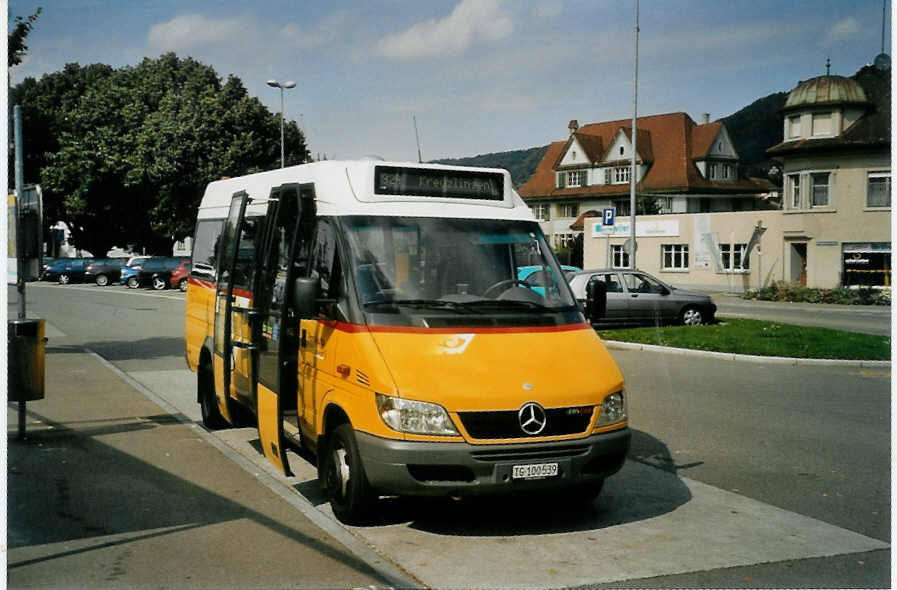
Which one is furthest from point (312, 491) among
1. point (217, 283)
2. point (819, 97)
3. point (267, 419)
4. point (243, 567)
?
point (819, 97)

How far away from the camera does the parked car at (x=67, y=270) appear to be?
2234 inches

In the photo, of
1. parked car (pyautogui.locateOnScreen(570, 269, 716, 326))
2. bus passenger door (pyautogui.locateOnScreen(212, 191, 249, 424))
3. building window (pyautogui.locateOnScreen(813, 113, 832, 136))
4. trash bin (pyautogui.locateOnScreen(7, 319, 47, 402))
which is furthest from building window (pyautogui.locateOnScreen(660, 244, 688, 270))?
trash bin (pyautogui.locateOnScreen(7, 319, 47, 402))

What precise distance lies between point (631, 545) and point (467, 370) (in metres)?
1.50

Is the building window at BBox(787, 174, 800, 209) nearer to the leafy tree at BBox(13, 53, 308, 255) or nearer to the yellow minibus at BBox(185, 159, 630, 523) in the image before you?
the leafy tree at BBox(13, 53, 308, 255)

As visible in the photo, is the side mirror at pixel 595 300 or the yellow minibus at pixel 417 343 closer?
the yellow minibus at pixel 417 343

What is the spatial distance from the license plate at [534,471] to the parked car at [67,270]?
5475 centimetres

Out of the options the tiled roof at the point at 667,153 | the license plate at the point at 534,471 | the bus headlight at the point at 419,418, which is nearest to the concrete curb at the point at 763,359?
the license plate at the point at 534,471

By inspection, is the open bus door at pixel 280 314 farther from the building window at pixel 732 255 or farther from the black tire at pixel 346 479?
the building window at pixel 732 255

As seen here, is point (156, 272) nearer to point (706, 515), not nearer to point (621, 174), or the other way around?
point (621, 174)

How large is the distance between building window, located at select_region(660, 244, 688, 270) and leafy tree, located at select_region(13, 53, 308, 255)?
21.9m

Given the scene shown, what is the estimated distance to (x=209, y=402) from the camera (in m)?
9.96

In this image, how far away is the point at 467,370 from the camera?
236 inches

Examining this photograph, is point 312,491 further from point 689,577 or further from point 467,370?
point 689,577

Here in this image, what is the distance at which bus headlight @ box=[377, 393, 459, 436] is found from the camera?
19.2 feet
